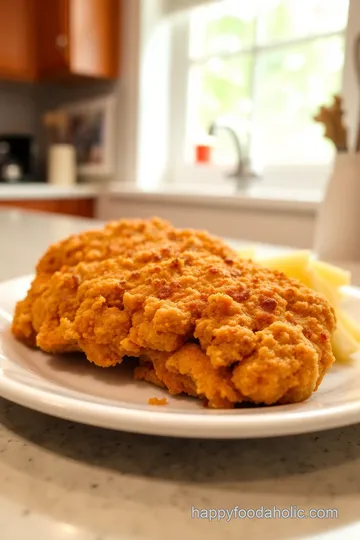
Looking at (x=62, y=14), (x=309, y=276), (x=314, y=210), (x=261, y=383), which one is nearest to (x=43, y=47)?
(x=62, y=14)

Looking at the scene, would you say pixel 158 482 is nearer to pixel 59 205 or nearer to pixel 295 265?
pixel 295 265

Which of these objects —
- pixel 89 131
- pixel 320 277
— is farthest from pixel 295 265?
pixel 89 131

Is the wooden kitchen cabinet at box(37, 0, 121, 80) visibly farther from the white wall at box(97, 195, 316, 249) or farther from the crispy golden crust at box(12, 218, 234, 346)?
the crispy golden crust at box(12, 218, 234, 346)

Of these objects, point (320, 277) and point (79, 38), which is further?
point (79, 38)

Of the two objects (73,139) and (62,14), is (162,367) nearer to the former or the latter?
(62,14)

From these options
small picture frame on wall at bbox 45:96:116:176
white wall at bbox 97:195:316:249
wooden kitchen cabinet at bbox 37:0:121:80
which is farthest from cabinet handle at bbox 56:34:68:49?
white wall at bbox 97:195:316:249
